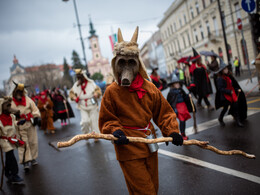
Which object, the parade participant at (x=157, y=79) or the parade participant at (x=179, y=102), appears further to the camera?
the parade participant at (x=157, y=79)

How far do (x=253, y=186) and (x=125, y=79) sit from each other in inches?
89.5

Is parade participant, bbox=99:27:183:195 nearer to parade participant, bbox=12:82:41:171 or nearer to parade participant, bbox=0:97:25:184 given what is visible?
parade participant, bbox=0:97:25:184

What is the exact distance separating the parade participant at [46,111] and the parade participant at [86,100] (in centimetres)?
→ 408

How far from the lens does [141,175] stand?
8.13 ft

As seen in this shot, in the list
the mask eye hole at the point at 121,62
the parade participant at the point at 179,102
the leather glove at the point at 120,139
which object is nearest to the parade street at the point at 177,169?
the parade participant at the point at 179,102

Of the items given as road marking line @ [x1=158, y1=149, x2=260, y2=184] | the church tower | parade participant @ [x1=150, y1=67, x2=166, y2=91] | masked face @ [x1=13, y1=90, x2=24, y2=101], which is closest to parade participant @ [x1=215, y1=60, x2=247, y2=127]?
parade participant @ [x1=150, y1=67, x2=166, y2=91]

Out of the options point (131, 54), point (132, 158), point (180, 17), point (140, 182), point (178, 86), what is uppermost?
point (180, 17)

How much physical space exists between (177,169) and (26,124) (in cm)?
392

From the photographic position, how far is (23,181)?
5.06 meters

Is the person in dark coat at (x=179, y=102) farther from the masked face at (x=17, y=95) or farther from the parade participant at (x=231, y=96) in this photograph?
A: the masked face at (x=17, y=95)

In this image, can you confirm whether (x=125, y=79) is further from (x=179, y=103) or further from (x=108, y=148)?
(x=108, y=148)

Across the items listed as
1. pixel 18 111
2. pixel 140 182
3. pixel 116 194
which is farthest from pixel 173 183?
pixel 18 111

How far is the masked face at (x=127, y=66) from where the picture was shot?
268 centimetres

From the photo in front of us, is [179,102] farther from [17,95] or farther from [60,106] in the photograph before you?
[60,106]
